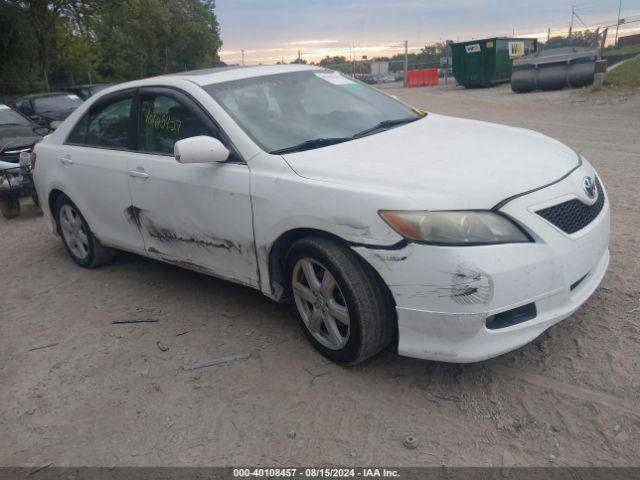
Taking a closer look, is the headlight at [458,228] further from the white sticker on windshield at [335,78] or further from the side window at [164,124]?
the white sticker on windshield at [335,78]

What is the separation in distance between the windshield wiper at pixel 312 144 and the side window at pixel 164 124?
0.55 metres

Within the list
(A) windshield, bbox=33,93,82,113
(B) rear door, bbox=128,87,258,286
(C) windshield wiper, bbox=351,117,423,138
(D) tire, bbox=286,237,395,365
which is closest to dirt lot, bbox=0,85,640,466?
(D) tire, bbox=286,237,395,365

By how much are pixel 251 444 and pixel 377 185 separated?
4.61ft

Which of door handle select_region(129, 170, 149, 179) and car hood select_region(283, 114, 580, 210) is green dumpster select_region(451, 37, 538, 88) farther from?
door handle select_region(129, 170, 149, 179)

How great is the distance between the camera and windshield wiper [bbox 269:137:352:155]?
351 cm

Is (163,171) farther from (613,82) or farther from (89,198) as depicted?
(613,82)

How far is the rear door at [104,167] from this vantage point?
4.51 metres

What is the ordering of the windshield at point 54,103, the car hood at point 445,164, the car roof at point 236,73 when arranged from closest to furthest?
the car hood at point 445,164
the car roof at point 236,73
the windshield at point 54,103

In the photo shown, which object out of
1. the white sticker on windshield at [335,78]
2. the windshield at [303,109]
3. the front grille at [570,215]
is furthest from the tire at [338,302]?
the white sticker on windshield at [335,78]

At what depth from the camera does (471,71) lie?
2747 cm

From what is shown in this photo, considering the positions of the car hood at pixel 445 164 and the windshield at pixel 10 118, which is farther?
the windshield at pixel 10 118

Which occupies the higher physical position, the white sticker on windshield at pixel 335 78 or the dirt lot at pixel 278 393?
the white sticker on windshield at pixel 335 78

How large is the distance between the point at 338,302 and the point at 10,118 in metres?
9.21

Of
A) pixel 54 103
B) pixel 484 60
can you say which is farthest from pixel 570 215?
pixel 484 60
